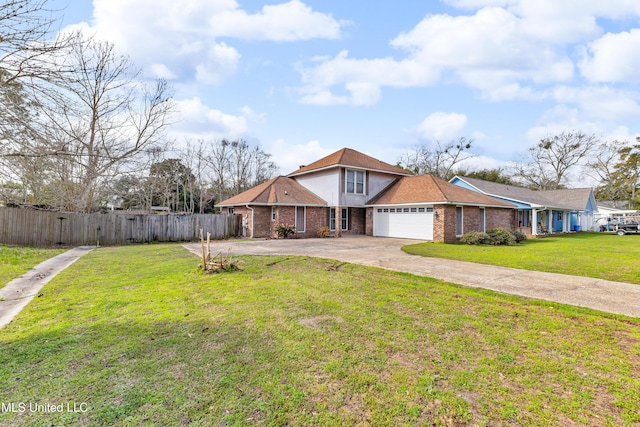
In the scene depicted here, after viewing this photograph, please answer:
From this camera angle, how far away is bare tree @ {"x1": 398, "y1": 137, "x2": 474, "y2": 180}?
39.2 metres

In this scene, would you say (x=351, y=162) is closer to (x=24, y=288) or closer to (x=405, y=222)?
(x=405, y=222)

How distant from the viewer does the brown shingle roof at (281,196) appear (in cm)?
2012

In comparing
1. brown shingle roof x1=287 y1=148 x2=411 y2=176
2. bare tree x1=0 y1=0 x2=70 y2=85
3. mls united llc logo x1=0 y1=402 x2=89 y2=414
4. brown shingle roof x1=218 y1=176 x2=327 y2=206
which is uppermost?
brown shingle roof x1=287 y1=148 x2=411 y2=176

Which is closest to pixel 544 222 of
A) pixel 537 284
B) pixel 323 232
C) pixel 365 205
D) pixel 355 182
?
pixel 365 205

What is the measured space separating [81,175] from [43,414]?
6149mm

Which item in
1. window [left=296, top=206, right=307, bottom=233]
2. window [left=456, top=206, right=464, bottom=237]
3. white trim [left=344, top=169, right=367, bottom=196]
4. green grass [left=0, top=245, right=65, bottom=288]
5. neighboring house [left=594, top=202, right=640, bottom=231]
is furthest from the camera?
neighboring house [left=594, top=202, right=640, bottom=231]

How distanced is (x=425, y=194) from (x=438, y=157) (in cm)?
2400

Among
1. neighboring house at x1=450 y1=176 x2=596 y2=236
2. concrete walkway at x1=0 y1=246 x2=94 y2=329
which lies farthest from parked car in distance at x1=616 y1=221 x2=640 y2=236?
concrete walkway at x1=0 y1=246 x2=94 y2=329

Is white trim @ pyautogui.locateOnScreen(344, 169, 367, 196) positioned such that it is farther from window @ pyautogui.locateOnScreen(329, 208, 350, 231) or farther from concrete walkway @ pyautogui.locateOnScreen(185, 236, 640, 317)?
concrete walkway @ pyautogui.locateOnScreen(185, 236, 640, 317)

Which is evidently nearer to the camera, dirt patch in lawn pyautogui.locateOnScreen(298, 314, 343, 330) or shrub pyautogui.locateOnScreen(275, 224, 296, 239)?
dirt patch in lawn pyautogui.locateOnScreen(298, 314, 343, 330)

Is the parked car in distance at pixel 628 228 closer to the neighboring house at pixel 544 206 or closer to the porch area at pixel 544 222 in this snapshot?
the neighboring house at pixel 544 206

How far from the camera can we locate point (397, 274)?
773cm

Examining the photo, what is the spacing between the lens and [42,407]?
8.25 ft

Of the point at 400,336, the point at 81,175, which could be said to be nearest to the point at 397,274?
the point at 400,336
